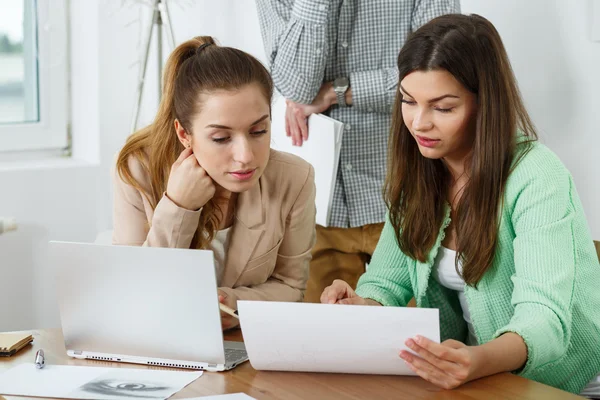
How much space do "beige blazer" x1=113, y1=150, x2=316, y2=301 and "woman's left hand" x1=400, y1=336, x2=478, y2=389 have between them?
510 mm

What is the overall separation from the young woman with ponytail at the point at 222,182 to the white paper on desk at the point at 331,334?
0.30 meters

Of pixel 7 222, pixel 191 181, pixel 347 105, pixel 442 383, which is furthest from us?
pixel 7 222

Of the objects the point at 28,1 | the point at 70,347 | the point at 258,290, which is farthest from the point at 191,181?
the point at 28,1

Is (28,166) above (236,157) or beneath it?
beneath

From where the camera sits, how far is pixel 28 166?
3.04 m

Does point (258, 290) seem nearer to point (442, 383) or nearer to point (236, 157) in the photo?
point (236, 157)

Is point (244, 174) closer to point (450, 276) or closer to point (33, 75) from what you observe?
point (450, 276)

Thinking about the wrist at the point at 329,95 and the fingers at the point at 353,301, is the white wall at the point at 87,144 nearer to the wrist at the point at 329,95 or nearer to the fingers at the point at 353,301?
the wrist at the point at 329,95

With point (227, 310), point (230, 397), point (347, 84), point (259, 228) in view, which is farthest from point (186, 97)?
point (230, 397)

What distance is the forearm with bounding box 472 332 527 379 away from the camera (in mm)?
1302

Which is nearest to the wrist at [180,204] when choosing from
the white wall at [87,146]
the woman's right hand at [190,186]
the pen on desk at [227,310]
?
the woman's right hand at [190,186]

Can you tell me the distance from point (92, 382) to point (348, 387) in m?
0.40

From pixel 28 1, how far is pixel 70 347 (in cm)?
205

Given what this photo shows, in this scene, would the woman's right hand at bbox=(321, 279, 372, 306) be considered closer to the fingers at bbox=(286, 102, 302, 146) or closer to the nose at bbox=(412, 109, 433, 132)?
the nose at bbox=(412, 109, 433, 132)
